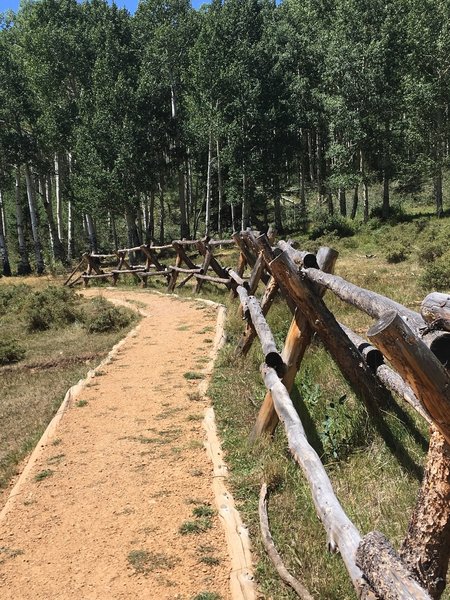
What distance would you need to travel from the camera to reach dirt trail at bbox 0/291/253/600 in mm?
3693

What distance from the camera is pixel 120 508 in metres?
4.61

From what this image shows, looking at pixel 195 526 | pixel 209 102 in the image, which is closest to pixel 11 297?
pixel 209 102

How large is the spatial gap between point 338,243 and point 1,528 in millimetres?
22250

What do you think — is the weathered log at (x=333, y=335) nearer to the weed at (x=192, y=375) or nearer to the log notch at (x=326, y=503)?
the log notch at (x=326, y=503)

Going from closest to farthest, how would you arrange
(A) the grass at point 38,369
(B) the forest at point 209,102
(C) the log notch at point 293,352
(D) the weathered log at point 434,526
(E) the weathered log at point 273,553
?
(D) the weathered log at point 434,526
(E) the weathered log at point 273,553
(C) the log notch at point 293,352
(A) the grass at point 38,369
(B) the forest at point 209,102

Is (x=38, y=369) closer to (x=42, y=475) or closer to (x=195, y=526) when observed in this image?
(x=42, y=475)

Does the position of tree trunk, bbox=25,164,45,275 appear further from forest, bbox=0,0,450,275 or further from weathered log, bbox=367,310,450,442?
weathered log, bbox=367,310,450,442

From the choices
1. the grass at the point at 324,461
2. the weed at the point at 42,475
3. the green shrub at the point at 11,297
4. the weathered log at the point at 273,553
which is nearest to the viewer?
the weathered log at the point at 273,553

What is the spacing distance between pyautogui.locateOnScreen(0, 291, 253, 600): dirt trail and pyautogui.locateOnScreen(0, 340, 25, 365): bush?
4020 mm

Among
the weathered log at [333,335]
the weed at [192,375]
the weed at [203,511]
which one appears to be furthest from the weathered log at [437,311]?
the weed at [192,375]

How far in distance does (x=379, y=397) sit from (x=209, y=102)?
26.8 meters

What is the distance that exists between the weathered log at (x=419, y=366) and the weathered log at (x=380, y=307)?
163 mm

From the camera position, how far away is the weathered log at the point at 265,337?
5.18 metres

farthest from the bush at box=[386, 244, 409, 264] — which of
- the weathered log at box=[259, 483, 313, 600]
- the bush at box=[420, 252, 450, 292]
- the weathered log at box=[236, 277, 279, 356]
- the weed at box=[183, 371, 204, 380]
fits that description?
the weathered log at box=[259, 483, 313, 600]
